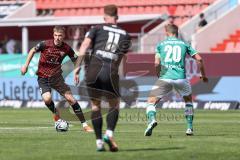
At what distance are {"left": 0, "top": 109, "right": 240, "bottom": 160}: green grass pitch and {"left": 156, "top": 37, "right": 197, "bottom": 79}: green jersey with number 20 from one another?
3.97 ft

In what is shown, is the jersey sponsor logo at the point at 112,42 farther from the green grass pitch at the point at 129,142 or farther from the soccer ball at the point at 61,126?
the soccer ball at the point at 61,126

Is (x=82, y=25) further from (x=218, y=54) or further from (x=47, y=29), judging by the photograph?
(x=218, y=54)

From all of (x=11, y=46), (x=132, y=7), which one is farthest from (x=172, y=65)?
(x=132, y=7)

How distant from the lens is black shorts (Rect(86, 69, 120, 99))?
42.9 feet

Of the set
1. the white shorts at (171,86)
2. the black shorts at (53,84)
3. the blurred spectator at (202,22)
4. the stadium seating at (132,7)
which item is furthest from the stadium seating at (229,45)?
the white shorts at (171,86)

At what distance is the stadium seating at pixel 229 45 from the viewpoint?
35.7 metres

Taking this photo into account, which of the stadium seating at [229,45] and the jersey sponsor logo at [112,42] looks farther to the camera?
the stadium seating at [229,45]

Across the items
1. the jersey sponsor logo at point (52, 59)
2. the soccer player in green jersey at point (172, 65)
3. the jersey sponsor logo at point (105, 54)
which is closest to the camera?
the jersey sponsor logo at point (105, 54)

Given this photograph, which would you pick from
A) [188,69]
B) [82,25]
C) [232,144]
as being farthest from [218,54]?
[232,144]

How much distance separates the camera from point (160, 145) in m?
14.3

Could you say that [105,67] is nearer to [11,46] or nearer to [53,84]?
[53,84]

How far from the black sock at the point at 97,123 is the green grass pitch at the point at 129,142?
0.95 ft

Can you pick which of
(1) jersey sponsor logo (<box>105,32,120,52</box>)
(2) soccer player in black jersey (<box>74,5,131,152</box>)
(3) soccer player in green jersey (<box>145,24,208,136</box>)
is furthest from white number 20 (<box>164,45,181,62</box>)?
(1) jersey sponsor logo (<box>105,32,120,52</box>)

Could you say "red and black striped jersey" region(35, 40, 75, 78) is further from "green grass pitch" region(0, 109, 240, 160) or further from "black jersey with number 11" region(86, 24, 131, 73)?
"black jersey with number 11" region(86, 24, 131, 73)
